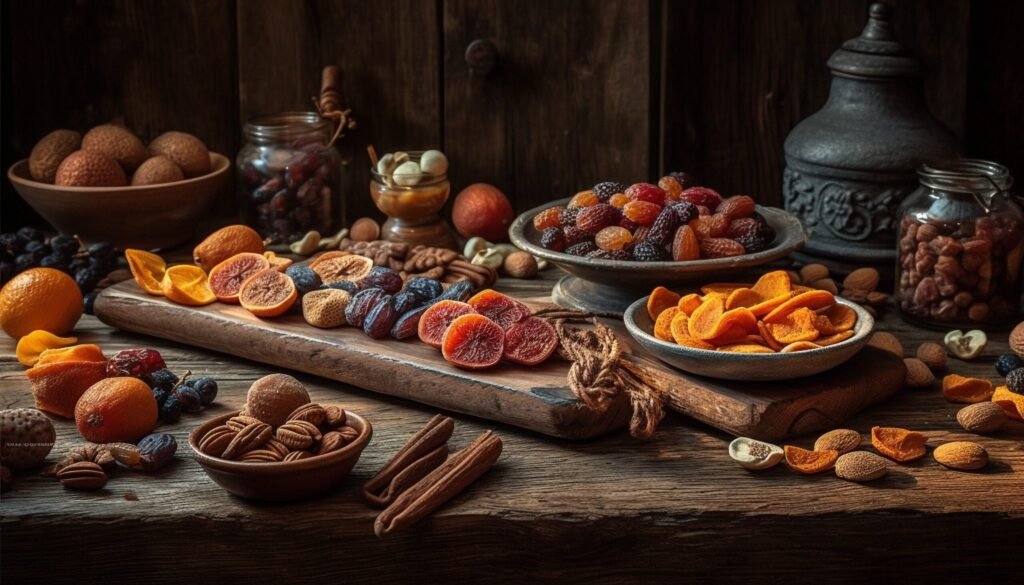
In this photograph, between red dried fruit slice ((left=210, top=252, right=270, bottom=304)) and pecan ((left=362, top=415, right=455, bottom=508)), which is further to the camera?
red dried fruit slice ((left=210, top=252, right=270, bottom=304))

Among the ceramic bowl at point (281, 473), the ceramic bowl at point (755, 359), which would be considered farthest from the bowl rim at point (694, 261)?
the ceramic bowl at point (281, 473)

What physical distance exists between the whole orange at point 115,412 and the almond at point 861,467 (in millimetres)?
845

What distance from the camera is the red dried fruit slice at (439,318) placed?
1759 millimetres

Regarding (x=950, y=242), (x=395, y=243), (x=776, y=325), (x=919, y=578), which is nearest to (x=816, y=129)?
(x=950, y=242)

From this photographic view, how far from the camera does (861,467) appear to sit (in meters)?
1.45

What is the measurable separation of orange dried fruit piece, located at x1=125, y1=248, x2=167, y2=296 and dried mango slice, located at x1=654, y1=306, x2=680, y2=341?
2.65ft

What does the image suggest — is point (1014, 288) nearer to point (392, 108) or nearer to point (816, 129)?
point (816, 129)

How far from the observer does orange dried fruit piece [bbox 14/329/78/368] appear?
1833 millimetres

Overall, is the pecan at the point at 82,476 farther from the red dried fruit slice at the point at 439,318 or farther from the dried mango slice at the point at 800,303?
the dried mango slice at the point at 800,303

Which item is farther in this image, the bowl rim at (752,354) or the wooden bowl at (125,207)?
the wooden bowl at (125,207)

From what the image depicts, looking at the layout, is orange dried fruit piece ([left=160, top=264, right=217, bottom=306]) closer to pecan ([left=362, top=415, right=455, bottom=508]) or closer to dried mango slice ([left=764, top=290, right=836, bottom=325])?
pecan ([left=362, top=415, right=455, bottom=508])

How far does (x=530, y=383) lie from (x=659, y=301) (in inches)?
9.7

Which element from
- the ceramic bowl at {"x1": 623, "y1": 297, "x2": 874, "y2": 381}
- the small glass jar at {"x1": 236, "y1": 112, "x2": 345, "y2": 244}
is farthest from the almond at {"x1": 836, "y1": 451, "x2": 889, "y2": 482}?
the small glass jar at {"x1": 236, "y1": 112, "x2": 345, "y2": 244}

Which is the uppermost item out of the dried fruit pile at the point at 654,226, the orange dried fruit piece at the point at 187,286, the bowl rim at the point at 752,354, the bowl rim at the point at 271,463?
the dried fruit pile at the point at 654,226
